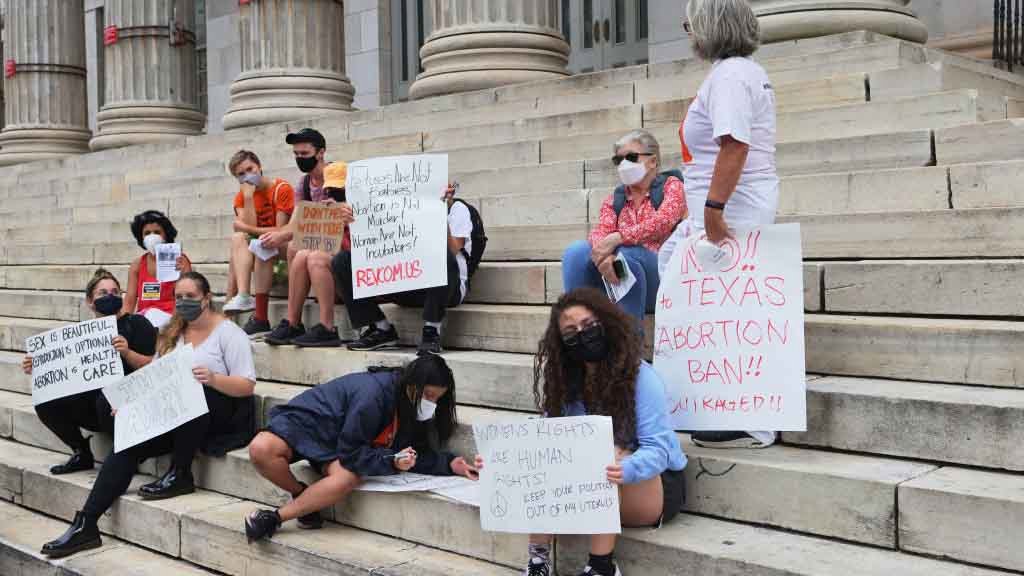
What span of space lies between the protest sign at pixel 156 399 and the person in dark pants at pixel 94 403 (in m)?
0.47

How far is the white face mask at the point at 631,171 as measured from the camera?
500 cm

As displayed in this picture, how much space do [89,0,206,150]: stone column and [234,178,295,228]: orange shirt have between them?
8391 millimetres

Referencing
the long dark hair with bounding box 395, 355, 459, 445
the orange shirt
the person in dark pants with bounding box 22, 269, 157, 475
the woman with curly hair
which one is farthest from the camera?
the orange shirt

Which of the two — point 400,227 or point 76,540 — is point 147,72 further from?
point 76,540

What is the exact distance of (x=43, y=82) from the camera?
17.2 metres

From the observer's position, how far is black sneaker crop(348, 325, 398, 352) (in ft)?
20.7

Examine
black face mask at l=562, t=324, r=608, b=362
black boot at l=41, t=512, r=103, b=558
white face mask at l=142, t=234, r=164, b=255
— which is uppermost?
white face mask at l=142, t=234, r=164, b=255

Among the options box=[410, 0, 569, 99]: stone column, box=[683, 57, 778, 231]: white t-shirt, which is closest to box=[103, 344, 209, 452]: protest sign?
box=[683, 57, 778, 231]: white t-shirt

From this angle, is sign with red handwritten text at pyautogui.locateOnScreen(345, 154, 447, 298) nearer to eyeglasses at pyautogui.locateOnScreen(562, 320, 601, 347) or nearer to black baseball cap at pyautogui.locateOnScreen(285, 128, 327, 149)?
black baseball cap at pyautogui.locateOnScreen(285, 128, 327, 149)

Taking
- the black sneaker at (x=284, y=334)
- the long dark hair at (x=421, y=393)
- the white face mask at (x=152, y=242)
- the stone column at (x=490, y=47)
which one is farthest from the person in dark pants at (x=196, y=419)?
the stone column at (x=490, y=47)

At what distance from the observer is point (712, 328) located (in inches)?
173

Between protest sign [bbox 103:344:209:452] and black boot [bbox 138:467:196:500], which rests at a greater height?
protest sign [bbox 103:344:209:452]

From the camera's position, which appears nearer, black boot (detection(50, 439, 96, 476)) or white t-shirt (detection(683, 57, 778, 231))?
white t-shirt (detection(683, 57, 778, 231))

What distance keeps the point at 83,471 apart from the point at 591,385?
3.69 metres
